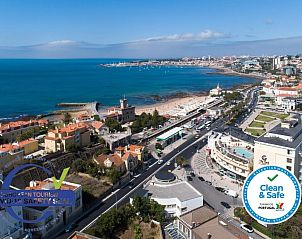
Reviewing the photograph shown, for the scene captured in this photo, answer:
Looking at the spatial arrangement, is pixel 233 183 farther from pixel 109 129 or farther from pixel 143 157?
pixel 109 129

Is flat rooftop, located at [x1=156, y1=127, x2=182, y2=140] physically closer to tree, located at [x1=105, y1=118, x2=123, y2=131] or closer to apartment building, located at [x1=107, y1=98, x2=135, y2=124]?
tree, located at [x1=105, y1=118, x2=123, y2=131]

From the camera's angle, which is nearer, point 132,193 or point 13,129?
point 132,193

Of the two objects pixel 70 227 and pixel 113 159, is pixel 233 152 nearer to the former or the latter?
pixel 113 159

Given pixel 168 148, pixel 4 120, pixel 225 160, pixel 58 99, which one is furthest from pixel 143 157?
pixel 58 99

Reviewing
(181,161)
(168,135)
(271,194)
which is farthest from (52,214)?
(168,135)

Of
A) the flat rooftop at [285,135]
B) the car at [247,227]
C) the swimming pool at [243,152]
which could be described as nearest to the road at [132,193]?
the car at [247,227]

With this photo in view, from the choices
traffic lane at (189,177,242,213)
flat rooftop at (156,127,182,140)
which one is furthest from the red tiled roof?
flat rooftop at (156,127,182,140)
